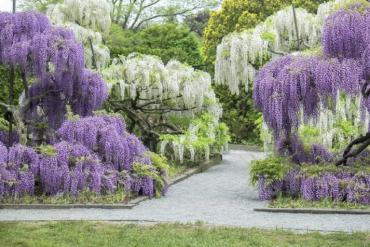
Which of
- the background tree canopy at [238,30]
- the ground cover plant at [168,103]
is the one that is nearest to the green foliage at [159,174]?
the ground cover plant at [168,103]

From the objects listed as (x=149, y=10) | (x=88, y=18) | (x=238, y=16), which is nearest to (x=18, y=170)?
(x=88, y=18)

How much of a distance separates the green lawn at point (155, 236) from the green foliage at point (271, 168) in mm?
2024

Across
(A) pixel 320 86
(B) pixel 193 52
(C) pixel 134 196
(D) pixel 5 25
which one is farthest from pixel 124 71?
(B) pixel 193 52

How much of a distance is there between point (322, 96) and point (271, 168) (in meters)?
1.36

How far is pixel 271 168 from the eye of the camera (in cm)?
839

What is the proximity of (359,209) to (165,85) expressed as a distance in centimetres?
639

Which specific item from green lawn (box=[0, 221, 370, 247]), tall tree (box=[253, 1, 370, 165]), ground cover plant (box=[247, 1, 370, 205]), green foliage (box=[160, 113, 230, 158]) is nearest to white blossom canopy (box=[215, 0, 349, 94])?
green foliage (box=[160, 113, 230, 158])

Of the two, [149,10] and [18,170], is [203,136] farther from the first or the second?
[149,10]

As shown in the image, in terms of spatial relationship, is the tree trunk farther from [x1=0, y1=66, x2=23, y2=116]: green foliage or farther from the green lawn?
[x1=0, y1=66, x2=23, y2=116]: green foliage

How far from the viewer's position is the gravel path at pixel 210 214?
675cm

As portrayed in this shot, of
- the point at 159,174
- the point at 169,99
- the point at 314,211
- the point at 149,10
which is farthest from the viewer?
the point at 149,10

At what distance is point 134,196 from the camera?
345 inches

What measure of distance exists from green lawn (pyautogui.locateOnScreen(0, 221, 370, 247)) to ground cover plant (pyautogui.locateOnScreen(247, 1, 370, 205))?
1957 mm

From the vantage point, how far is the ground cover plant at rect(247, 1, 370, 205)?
25.7 ft
